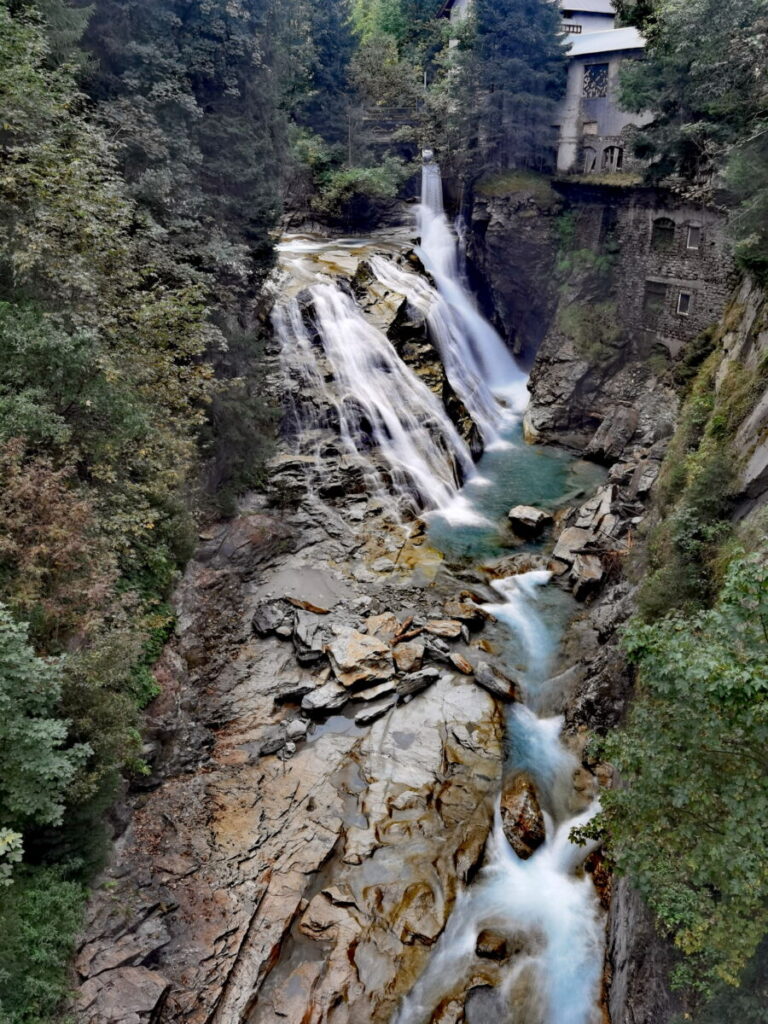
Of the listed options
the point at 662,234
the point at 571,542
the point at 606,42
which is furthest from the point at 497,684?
the point at 606,42

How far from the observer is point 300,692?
1345 cm

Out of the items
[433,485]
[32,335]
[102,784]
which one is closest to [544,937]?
[102,784]

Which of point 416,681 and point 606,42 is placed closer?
point 416,681

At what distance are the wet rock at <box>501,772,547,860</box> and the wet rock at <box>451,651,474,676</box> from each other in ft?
9.71

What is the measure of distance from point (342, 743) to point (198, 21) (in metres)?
19.1

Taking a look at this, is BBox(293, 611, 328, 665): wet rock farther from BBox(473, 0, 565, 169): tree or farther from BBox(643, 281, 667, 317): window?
BBox(473, 0, 565, 169): tree

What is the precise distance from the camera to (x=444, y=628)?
603 inches

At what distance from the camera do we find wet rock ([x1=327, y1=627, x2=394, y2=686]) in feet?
45.3

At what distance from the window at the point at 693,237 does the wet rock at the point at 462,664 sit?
66.2 feet

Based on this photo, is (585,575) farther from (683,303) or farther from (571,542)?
(683,303)

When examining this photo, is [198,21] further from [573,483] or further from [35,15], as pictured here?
[573,483]

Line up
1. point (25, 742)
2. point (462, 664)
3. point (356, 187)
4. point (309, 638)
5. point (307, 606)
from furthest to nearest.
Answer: point (356, 187) < point (307, 606) < point (309, 638) < point (462, 664) < point (25, 742)

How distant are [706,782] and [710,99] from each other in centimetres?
2277

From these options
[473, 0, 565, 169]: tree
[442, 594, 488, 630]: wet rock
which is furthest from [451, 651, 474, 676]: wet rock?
[473, 0, 565, 169]: tree
